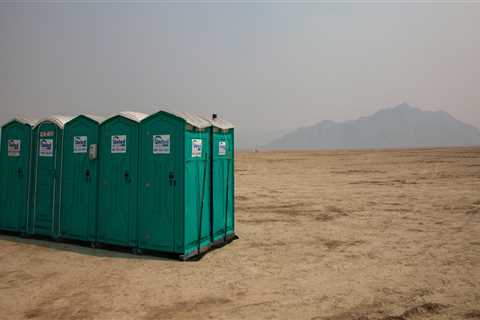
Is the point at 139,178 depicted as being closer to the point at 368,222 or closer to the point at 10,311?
the point at 10,311

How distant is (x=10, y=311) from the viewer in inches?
155

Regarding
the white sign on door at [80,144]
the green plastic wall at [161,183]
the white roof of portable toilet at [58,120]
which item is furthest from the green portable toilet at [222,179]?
the white roof of portable toilet at [58,120]

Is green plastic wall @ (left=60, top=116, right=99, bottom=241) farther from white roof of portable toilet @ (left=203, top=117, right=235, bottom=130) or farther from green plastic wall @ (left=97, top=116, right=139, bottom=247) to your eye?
white roof of portable toilet @ (left=203, top=117, right=235, bottom=130)

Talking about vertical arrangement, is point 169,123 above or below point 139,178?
above

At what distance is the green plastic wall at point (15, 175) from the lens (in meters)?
7.45

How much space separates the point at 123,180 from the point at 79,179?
1.16 m

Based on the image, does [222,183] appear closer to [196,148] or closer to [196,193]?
[196,193]

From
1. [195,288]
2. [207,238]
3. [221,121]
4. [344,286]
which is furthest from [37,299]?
[221,121]

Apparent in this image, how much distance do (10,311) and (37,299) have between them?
0.34m

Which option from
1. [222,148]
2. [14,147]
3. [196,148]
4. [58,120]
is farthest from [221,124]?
[14,147]

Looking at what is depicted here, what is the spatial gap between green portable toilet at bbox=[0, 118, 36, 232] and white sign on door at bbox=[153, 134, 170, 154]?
3411mm

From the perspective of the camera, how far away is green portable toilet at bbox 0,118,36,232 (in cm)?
745

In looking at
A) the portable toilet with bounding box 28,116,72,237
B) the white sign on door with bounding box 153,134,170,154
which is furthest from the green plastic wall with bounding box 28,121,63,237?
the white sign on door with bounding box 153,134,170,154

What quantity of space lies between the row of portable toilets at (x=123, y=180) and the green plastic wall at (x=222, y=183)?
0.02 m
